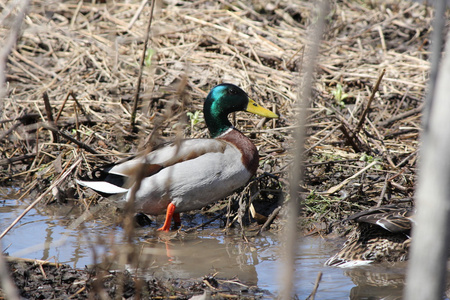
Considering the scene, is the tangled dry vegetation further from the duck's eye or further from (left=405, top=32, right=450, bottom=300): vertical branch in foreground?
(left=405, top=32, right=450, bottom=300): vertical branch in foreground

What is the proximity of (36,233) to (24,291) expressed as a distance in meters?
1.51

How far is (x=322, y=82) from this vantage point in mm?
6910

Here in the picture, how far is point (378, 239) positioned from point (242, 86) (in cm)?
315

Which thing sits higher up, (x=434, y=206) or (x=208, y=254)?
(x=434, y=206)

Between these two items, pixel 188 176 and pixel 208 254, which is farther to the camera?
pixel 188 176

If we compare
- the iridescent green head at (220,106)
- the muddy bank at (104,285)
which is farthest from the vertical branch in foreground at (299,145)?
the iridescent green head at (220,106)

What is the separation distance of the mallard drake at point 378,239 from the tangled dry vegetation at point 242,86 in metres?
0.75

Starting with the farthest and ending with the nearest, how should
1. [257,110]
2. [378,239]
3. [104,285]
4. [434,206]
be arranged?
[257,110]
[378,239]
[104,285]
[434,206]

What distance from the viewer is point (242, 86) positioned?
666 centimetres

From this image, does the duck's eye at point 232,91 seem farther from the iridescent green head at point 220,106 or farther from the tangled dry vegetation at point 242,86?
the tangled dry vegetation at point 242,86

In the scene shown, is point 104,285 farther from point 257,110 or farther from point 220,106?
point 257,110

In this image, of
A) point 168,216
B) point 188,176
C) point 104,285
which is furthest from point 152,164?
point 104,285

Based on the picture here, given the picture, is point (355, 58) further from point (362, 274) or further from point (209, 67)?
point (362, 274)

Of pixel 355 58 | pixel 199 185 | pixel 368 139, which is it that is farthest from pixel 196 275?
pixel 355 58
